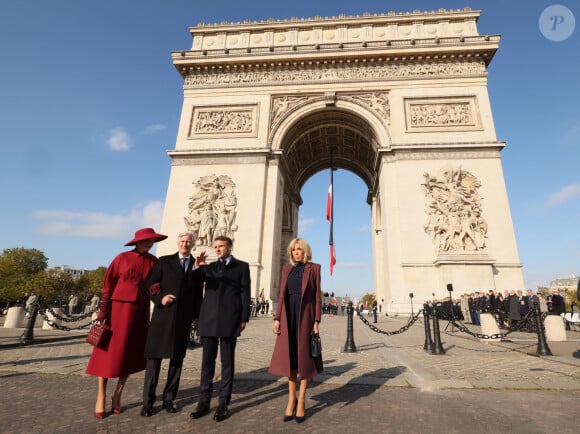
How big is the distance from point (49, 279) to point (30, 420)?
4905 cm

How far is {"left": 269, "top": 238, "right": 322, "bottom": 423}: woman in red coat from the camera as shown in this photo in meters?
2.66

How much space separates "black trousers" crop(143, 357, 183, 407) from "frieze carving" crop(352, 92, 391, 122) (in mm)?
17349

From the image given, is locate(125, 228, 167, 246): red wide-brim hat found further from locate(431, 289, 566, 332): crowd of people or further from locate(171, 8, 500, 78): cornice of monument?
locate(171, 8, 500, 78): cornice of monument

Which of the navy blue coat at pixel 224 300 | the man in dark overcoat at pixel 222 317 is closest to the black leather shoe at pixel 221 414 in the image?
the man in dark overcoat at pixel 222 317

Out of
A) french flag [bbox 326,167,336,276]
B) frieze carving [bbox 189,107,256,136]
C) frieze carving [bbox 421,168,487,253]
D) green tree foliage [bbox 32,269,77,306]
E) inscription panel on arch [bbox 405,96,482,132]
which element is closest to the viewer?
frieze carving [bbox 421,168,487,253]

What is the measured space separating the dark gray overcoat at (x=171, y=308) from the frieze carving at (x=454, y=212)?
540 inches

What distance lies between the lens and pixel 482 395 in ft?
10.3

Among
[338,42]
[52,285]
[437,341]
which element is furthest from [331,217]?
[52,285]

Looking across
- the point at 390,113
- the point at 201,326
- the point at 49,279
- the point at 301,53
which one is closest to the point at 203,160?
the point at 301,53

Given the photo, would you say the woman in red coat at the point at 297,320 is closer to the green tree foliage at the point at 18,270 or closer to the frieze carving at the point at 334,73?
the frieze carving at the point at 334,73

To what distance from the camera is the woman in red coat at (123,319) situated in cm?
267

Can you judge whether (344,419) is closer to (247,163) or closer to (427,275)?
(427,275)

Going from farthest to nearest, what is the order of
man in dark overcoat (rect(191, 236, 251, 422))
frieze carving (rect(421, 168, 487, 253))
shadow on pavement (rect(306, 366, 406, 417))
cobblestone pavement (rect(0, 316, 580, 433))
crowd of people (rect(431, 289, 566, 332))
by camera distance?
frieze carving (rect(421, 168, 487, 253)), crowd of people (rect(431, 289, 566, 332)), shadow on pavement (rect(306, 366, 406, 417)), man in dark overcoat (rect(191, 236, 251, 422)), cobblestone pavement (rect(0, 316, 580, 433))

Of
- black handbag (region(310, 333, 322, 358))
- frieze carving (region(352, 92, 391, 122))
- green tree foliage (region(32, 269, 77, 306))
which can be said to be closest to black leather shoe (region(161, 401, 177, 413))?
black handbag (region(310, 333, 322, 358))
